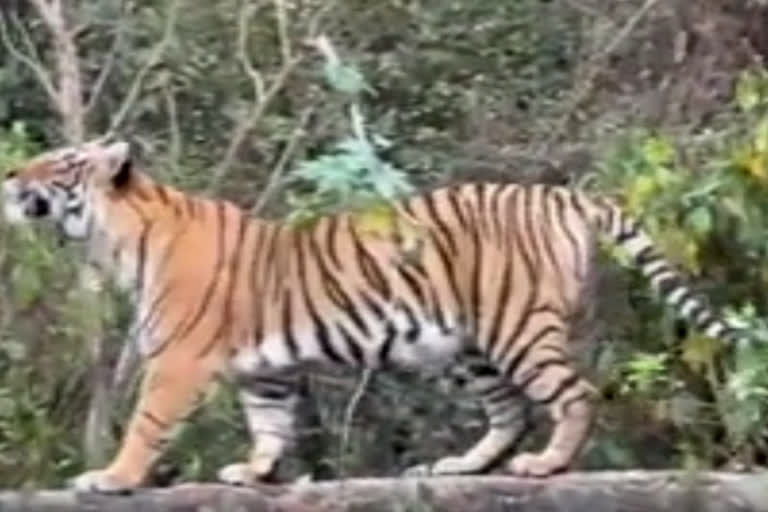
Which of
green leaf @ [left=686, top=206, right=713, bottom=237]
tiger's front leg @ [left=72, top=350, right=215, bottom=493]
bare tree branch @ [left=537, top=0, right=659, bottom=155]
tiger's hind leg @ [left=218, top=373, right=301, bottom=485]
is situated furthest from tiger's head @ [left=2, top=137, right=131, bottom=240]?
bare tree branch @ [left=537, top=0, right=659, bottom=155]

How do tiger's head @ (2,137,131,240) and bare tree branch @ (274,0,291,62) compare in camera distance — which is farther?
bare tree branch @ (274,0,291,62)

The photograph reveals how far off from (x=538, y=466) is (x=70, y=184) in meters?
1.46

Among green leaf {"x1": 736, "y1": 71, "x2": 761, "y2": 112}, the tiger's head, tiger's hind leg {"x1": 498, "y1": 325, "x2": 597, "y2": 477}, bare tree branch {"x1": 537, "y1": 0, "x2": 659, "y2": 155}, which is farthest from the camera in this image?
bare tree branch {"x1": 537, "y1": 0, "x2": 659, "y2": 155}

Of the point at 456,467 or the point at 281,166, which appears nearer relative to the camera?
the point at 456,467

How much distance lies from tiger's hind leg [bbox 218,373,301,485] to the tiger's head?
616 mm

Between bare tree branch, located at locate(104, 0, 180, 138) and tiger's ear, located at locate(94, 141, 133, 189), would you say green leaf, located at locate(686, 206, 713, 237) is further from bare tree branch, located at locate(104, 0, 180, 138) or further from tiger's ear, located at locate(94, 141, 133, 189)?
bare tree branch, located at locate(104, 0, 180, 138)

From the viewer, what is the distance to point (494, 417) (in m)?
6.39

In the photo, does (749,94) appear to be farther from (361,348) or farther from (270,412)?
(270,412)

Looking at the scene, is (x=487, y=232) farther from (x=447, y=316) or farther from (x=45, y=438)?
(x=45, y=438)

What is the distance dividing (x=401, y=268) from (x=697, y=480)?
0.99 metres

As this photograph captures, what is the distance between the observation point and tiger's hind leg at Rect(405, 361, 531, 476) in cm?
631

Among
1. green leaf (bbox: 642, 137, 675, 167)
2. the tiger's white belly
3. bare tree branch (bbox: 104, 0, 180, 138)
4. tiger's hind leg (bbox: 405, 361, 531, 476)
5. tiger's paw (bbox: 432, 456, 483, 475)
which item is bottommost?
tiger's paw (bbox: 432, 456, 483, 475)

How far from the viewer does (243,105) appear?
27.2ft

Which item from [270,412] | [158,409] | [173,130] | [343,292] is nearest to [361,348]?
[343,292]
